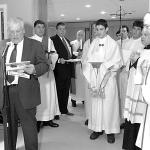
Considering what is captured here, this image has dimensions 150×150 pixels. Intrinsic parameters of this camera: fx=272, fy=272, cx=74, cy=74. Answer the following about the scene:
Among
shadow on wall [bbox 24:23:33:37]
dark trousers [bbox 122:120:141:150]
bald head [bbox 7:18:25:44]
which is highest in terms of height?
shadow on wall [bbox 24:23:33:37]

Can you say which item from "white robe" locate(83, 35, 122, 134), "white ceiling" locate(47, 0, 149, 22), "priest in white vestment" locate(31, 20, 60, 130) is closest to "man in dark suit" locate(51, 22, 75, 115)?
"priest in white vestment" locate(31, 20, 60, 130)

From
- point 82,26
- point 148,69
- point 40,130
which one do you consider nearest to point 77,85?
point 40,130

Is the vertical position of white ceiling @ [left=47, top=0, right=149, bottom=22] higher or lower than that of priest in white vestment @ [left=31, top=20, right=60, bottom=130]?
higher

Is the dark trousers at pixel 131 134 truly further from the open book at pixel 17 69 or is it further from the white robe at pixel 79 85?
the white robe at pixel 79 85

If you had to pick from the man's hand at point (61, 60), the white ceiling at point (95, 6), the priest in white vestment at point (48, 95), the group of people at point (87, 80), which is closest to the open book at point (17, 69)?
the group of people at point (87, 80)

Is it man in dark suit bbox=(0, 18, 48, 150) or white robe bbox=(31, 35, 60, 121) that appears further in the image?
white robe bbox=(31, 35, 60, 121)

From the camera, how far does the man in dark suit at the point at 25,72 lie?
2418mm

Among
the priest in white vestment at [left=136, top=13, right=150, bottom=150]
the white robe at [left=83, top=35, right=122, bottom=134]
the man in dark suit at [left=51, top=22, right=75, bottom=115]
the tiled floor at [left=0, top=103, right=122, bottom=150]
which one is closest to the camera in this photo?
the priest in white vestment at [left=136, top=13, right=150, bottom=150]

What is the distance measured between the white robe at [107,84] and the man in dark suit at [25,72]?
0.99 m

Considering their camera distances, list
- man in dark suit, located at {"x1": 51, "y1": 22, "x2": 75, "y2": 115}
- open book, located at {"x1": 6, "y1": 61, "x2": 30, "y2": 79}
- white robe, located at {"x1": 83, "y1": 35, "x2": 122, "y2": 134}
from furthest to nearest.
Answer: man in dark suit, located at {"x1": 51, "y1": 22, "x2": 75, "y2": 115}
white robe, located at {"x1": 83, "y1": 35, "x2": 122, "y2": 134}
open book, located at {"x1": 6, "y1": 61, "x2": 30, "y2": 79}

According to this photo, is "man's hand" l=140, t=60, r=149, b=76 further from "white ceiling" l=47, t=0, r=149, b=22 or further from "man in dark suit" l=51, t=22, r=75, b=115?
"white ceiling" l=47, t=0, r=149, b=22

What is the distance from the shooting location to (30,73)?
Answer: 2.42 metres

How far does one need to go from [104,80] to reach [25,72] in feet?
3.86

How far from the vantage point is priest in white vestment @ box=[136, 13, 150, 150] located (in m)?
1.88
